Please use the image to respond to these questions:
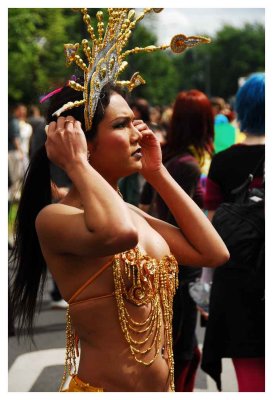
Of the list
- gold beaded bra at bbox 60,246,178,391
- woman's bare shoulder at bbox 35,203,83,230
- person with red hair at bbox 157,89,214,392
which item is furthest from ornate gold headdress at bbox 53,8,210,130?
person with red hair at bbox 157,89,214,392

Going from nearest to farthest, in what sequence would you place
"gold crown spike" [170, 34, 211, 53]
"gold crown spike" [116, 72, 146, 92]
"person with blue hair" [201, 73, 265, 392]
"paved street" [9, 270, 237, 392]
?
"gold crown spike" [116, 72, 146, 92] → "gold crown spike" [170, 34, 211, 53] → "person with blue hair" [201, 73, 265, 392] → "paved street" [9, 270, 237, 392]

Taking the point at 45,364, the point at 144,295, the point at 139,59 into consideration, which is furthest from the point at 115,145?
the point at 139,59

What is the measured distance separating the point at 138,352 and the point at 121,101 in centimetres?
88

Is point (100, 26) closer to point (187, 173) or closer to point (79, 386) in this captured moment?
point (79, 386)

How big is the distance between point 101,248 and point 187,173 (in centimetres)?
265

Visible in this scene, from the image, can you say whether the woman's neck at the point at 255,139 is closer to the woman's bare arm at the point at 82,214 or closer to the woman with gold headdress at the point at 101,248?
the woman with gold headdress at the point at 101,248

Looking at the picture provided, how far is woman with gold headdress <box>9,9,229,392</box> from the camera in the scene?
9.18 feet

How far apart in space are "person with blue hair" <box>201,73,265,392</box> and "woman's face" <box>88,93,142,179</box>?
159 centimetres

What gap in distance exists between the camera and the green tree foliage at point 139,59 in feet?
85.9

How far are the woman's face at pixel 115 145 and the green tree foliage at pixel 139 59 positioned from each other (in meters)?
0.29

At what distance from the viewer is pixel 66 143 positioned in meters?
2.88

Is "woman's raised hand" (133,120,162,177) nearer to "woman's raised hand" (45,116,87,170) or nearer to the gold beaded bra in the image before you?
the gold beaded bra

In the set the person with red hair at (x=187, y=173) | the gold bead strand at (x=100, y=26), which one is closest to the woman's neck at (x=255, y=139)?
the person with red hair at (x=187, y=173)
